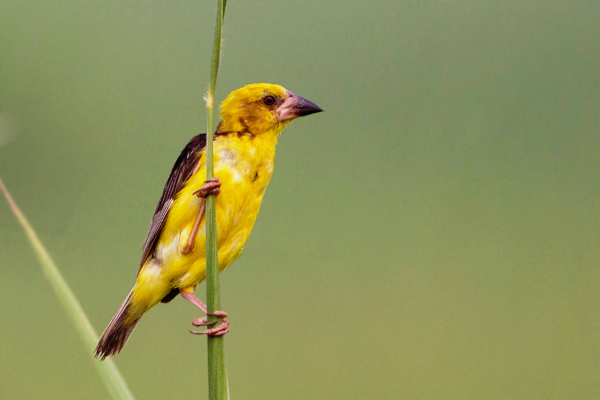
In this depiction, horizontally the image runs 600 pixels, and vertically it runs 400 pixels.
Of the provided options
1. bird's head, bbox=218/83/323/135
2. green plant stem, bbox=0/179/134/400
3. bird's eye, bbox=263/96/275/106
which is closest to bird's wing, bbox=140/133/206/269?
bird's head, bbox=218/83/323/135

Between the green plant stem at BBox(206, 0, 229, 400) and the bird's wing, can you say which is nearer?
the green plant stem at BBox(206, 0, 229, 400)

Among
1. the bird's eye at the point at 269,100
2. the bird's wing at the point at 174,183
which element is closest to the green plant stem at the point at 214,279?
the bird's wing at the point at 174,183

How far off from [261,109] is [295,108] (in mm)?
131

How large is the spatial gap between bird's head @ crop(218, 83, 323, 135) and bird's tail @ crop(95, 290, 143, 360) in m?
0.77

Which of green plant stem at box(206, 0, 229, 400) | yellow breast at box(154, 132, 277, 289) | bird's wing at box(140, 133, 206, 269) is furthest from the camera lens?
bird's wing at box(140, 133, 206, 269)

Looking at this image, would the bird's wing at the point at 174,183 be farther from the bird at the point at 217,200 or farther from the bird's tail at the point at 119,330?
the bird's tail at the point at 119,330

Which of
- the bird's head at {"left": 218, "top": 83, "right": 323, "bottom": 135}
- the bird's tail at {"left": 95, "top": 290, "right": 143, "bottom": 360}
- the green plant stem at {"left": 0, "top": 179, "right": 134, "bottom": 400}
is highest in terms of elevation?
the bird's head at {"left": 218, "top": 83, "right": 323, "bottom": 135}

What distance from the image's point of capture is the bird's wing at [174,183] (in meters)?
1.94

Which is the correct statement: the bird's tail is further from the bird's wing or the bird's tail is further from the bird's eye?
the bird's eye

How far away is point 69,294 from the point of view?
A: 122 centimetres

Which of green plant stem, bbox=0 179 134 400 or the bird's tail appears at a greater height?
green plant stem, bbox=0 179 134 400

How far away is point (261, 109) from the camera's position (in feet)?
6.61

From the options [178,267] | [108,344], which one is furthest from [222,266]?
[108,344]

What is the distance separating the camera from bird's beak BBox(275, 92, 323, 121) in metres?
1.98
